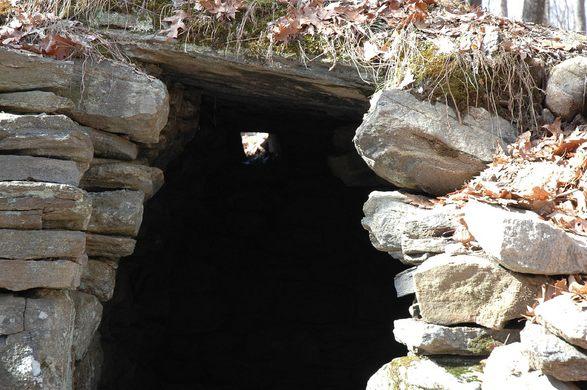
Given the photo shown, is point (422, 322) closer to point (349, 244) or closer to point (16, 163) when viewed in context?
point (16, 163)

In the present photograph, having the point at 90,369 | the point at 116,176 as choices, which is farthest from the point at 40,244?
the point at 90,369

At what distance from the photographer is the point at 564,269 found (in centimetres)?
388

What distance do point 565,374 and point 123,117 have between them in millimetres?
3128

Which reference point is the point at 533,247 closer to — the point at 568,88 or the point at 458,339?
the point at 458,339

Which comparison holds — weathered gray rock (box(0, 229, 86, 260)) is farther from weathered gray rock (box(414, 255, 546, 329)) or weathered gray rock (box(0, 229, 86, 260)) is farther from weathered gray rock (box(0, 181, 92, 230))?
weathered gray rock (box(414, 255, 546, 329))

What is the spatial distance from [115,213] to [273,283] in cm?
486

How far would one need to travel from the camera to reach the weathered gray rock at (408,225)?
Result: 14.9 ft

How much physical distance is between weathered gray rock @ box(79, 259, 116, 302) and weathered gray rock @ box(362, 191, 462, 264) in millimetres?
1781

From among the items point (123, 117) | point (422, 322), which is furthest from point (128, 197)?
point (422, 322)

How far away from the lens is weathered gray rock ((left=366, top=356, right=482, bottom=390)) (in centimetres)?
399

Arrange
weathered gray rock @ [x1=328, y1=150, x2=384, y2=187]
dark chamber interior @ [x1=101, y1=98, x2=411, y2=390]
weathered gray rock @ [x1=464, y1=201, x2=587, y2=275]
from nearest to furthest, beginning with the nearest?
weathered gray rock @ [x1=464, y1=201, x2=587, y2=275] < weathered gray rock @ [x1=328, y1=150, x2=384, y2=187] < dark chamber interior @ [x1=101, y1=98, x2=411, y2=390]

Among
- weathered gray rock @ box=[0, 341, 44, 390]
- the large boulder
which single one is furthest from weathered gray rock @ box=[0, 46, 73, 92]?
weathered gray rock @ box=[0, 341, 44, 390]

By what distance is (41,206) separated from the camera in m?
4.32

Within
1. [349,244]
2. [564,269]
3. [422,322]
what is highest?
[564,269]
